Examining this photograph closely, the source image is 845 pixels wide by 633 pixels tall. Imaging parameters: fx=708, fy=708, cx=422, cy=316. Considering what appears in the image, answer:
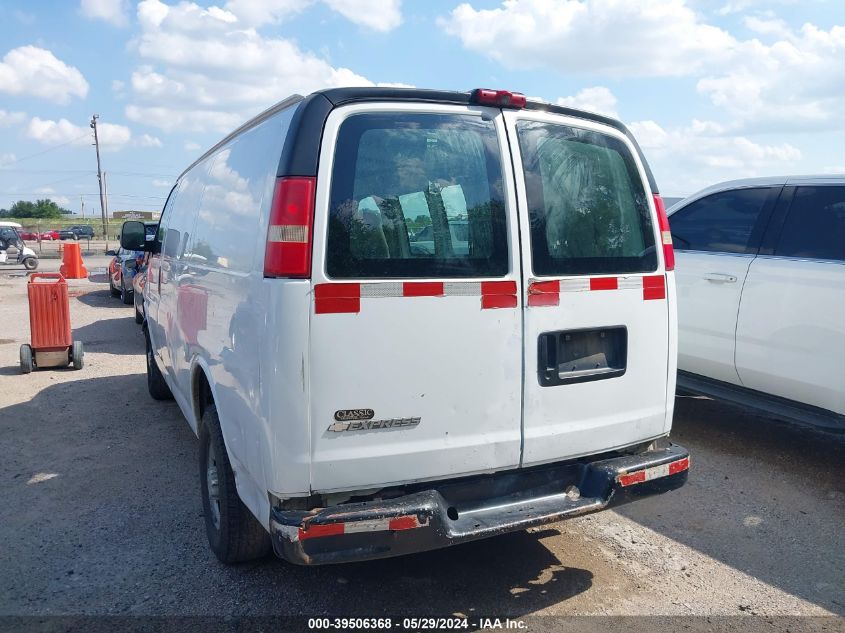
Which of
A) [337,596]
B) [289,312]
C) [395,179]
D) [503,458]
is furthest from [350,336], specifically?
[337,596]

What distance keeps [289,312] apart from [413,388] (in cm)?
59

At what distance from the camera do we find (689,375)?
18.9 ft

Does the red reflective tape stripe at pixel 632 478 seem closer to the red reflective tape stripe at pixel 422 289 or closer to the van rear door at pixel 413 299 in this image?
the van rear door at pixel 413 299

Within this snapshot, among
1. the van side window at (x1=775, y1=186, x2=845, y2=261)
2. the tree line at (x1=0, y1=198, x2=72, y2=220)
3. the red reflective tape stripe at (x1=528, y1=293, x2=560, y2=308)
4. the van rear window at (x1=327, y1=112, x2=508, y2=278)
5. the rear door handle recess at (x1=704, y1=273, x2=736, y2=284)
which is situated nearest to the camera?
the van rear window at (x1=327, y1=112, x2=508, y2=278)

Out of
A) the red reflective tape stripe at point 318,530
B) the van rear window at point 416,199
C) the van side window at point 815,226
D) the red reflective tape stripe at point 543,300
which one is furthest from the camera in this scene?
the van side window at point 815,226

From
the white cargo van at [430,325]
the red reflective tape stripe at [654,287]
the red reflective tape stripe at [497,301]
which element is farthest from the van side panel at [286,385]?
the red reflective tape stripe at [654,287]

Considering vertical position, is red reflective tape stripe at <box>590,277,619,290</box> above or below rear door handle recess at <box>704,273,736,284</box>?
above

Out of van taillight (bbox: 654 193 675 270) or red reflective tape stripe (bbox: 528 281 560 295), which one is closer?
red reflective tape stripe (bbox: 528 281 560 295)

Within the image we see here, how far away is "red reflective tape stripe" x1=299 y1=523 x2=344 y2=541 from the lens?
2641mm

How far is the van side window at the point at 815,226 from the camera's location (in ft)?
15.7

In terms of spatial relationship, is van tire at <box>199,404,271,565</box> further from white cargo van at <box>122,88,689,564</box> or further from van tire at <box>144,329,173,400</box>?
van tire at <box>144,329,173,400</box>

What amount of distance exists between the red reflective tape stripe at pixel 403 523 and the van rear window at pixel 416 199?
943mm

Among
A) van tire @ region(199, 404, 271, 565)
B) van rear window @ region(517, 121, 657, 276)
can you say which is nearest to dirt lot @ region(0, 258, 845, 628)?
van tire @ region(199, 404, 271, 565)

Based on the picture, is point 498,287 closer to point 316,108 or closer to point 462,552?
point 316,108
